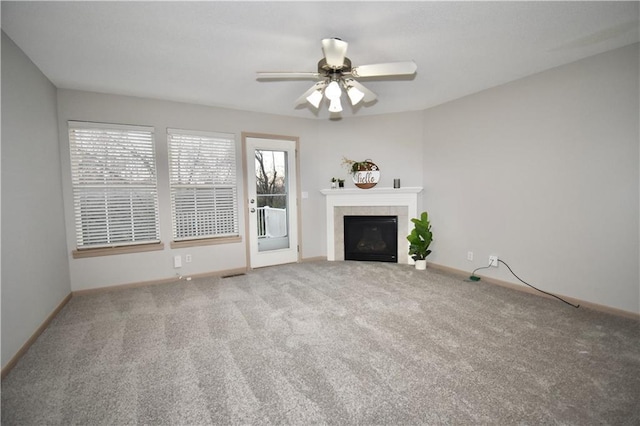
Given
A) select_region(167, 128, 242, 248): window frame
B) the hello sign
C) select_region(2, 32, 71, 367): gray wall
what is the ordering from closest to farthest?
select_region(2, 32, 71, 367): gray wall < select_region(167, 128, 242, 248): window frame < the hello sign

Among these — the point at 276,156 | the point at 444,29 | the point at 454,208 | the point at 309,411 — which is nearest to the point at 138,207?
the point at 276,156

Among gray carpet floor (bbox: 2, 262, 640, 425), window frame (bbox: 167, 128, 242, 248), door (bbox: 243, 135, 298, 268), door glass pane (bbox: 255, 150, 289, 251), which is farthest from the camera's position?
door glass pane (bbox: 255, 150, 289, 251)

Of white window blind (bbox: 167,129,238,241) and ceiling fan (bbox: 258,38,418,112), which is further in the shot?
white window blind (bbox: 167,129,238,241)

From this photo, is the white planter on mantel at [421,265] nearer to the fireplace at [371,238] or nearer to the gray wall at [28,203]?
the fireplace at [371,238]

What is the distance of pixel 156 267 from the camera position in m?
3.88

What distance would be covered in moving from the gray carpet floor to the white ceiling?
2.41 meters

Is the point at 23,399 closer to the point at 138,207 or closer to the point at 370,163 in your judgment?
the point at 138,207

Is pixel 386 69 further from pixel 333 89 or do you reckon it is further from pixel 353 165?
→ pixel 353 165

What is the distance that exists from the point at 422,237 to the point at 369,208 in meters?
0.98

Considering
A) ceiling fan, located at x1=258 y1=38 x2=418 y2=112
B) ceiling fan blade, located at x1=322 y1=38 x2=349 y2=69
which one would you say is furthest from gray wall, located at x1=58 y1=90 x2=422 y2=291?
ceiling fan blade, located at x1=322 y1=38 x2=349 y2=69

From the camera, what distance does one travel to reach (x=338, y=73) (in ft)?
7.77

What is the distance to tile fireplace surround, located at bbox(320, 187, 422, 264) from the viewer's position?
4645 mm

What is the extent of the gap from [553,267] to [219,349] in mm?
3435

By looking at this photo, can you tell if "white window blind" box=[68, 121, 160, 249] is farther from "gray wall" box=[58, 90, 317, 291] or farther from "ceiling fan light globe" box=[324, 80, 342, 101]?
"ceiling fan light globe" box=[324, 80, 342, 101]
